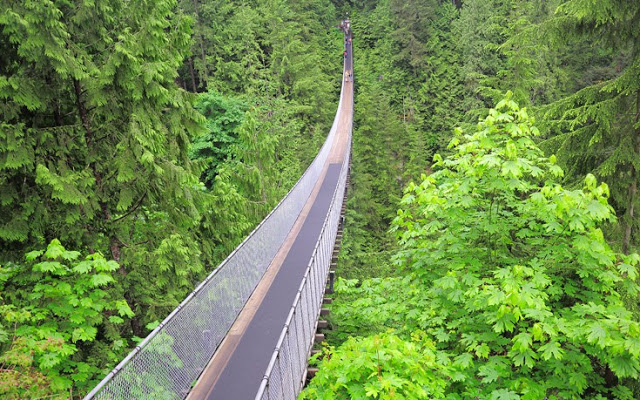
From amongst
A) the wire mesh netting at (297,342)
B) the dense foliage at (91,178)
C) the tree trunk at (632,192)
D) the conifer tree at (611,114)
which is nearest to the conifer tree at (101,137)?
the dense foliage at (91,178)

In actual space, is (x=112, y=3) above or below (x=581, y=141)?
above

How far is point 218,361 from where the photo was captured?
6715mm

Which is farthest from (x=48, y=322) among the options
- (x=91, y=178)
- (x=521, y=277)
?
(x=521, y=277)

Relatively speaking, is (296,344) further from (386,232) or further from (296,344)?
(386,232)

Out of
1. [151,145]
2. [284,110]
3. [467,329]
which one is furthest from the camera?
[284,110]

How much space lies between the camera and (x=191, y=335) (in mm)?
6066

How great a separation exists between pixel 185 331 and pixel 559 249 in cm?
490

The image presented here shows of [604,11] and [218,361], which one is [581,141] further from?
[218,361]

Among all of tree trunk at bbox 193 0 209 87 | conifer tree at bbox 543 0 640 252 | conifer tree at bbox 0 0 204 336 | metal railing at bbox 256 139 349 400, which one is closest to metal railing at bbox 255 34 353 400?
metal railing at bbox 256 139 349 400

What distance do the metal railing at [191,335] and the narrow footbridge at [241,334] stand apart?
0.01 meters

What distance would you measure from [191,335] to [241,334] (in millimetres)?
1524

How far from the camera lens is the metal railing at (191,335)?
180 inches

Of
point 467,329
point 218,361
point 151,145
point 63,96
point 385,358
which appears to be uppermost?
point 63,96

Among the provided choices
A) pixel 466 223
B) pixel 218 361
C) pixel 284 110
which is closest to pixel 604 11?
pixel 466 223
